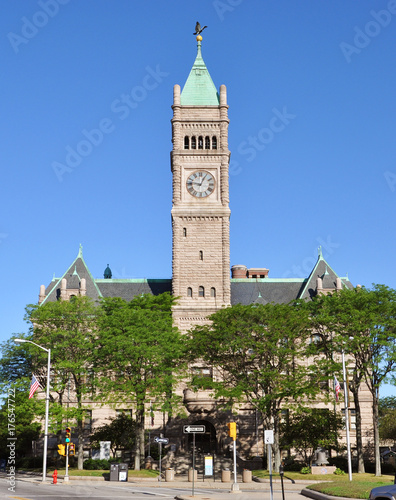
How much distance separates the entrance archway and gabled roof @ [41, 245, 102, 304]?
1934 centimetres

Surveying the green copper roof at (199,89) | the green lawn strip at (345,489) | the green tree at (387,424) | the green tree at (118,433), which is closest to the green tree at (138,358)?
the green tree at (118,433)

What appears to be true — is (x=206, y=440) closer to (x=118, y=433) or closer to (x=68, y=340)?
(x=118, y=433)

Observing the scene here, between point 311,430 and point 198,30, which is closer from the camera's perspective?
point 311,430

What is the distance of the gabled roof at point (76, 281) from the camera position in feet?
244

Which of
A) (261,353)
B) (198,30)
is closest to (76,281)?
(261,353)

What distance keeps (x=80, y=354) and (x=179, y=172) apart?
2574 cm

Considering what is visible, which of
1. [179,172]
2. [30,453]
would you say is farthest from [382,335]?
[30,453]

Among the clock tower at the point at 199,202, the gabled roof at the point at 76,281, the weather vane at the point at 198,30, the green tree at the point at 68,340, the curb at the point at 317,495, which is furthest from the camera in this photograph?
the weather vane at the point at 198,30

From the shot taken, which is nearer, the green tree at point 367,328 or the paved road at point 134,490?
the paved road at point 134,490

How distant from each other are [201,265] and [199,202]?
7362 millimetres

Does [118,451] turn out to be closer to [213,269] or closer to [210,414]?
[210,414]

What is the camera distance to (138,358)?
5594 cm

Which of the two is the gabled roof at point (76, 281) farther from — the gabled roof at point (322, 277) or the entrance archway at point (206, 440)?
the gabled roof at point (322, 277)

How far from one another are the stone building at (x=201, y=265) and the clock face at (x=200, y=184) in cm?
11
